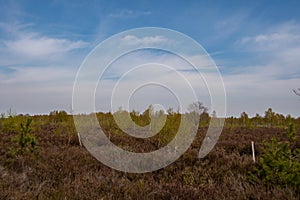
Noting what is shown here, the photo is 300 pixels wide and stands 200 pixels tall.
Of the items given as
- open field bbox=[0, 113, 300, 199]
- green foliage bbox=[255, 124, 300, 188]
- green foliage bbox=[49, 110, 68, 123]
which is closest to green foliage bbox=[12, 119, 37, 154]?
open field bbox=[0, 113, 300, 199]

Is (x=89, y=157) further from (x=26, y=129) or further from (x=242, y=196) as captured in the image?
(x=242, y=196)

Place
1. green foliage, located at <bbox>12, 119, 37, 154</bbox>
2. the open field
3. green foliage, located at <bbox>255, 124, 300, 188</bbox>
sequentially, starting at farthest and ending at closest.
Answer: green foliage, located at <bbox>12, 119, 37, 154</bbox>
green foliage, located at <bbox>255, 124, 300, 188</bbox>
the open field

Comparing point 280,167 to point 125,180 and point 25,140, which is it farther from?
point 25,140

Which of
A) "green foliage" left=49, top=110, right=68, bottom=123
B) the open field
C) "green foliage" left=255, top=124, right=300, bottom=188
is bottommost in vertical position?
the open field

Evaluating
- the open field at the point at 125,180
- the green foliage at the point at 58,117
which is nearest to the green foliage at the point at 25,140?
the open field at the point at 125,180

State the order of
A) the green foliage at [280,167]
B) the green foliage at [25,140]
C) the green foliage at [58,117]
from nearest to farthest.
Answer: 1. the green foliage at [280,167]
2. the green foliage at [25,140]
3. the green foliage at [58,117]

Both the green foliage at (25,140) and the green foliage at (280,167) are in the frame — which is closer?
the green foliage at (280,167)

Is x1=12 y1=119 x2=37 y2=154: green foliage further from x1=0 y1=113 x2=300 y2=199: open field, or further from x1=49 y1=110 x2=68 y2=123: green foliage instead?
x1=49 y1=110 x2=68 y2=123: green foliage

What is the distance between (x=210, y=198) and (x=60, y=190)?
2.21 meters

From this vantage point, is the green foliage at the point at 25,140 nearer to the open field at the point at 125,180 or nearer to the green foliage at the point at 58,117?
the open field at the point at 125,180

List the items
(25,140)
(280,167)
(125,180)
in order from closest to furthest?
(280,167)
(125,180)
(25,140)

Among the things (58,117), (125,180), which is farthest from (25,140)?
(58,117)

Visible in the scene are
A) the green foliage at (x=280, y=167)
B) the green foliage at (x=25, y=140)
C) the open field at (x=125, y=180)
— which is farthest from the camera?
the green foliage at (x=25, y=140)

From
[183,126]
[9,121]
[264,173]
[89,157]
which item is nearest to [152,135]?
[183,126]
